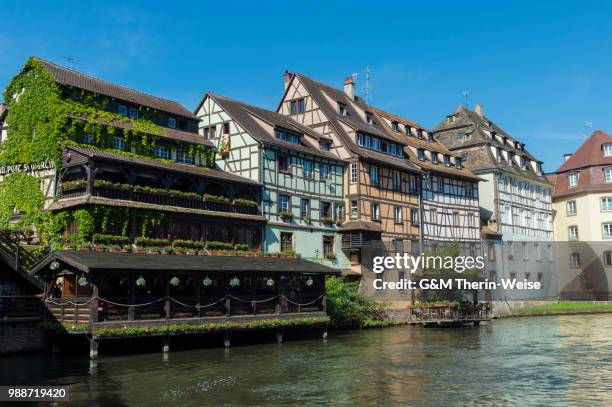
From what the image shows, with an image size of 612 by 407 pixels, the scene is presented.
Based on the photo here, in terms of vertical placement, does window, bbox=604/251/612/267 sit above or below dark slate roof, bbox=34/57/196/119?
below

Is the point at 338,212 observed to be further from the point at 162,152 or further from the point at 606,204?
the point at 606,204

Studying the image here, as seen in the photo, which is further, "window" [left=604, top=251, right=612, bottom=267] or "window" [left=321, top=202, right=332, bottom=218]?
"window" [left=604, top=251, right=612, bottom=267]

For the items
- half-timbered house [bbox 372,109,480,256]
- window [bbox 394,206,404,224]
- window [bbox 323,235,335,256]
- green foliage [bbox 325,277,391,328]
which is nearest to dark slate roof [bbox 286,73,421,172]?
half-timbered house [bbox 372,109,480,256]

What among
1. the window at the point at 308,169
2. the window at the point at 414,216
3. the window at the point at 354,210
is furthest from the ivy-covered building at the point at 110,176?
the window at the point at 414,216

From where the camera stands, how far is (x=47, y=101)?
36.4 metres

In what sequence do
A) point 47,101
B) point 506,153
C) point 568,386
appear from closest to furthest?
point 568,386 → point 47,101 → point 506,153

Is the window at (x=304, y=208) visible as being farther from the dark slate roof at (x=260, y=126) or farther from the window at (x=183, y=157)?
the window at (x=183, y=157)

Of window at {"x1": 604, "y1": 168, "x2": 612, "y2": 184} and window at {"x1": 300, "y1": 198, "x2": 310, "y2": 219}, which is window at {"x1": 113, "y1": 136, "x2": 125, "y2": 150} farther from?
window at {"x1": 604, "y1": 168, "x2": 612, "y2": 184}

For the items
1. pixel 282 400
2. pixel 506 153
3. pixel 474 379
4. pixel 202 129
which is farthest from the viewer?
pixel 506 153

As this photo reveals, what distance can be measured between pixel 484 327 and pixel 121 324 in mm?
26999

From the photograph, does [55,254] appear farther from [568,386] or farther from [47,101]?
[568,386]

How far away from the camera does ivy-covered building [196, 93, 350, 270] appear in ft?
142

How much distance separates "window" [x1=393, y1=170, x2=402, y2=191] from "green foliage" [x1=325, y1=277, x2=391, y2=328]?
9224 millimetres

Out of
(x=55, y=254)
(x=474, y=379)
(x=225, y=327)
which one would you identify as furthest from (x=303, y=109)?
(x=474, y=379)
